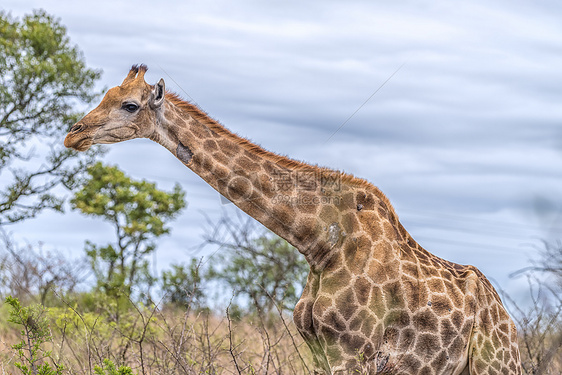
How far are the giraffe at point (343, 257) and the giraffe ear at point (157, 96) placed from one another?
0.04ft

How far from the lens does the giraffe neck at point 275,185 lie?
7.07 metres

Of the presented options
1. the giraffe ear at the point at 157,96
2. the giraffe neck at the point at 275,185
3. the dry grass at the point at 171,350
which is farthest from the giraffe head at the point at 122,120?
the dry grass at the point at 171,350

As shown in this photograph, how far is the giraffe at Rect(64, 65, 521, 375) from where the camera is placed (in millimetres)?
6797

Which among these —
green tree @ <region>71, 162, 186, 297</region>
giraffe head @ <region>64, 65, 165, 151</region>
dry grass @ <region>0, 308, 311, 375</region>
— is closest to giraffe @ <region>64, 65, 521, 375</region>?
giraffe head @ <region>64, 65, 165, 151</region>

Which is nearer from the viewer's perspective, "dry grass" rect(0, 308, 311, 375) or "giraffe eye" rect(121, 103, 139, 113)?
"giraffe eye" rect(121, 103, 139, 113)

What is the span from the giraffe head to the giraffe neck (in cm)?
15

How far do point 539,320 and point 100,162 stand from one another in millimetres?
12706

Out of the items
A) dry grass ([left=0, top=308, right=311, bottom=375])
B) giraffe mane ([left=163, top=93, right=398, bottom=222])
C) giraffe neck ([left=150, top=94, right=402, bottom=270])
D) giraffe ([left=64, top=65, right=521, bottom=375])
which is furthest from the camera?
dry grass ([left=0, top=308, right=311, bottom=375])

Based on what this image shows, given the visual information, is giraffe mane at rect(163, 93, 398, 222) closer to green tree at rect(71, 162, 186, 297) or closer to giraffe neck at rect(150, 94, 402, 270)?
giraffe neck at rect(150, 94, 402, 270)

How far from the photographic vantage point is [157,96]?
736cm

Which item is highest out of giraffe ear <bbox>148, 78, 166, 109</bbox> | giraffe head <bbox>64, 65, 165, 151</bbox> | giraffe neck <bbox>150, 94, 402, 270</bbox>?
giraffe ear <bbox>148, 78, 166, 109</bbox>

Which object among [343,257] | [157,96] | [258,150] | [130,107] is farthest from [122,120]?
[343,257]

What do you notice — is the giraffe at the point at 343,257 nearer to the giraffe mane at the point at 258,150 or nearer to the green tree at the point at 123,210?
the giraffe mane at the point at 258,150

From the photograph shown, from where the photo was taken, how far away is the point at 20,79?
18.0 m
